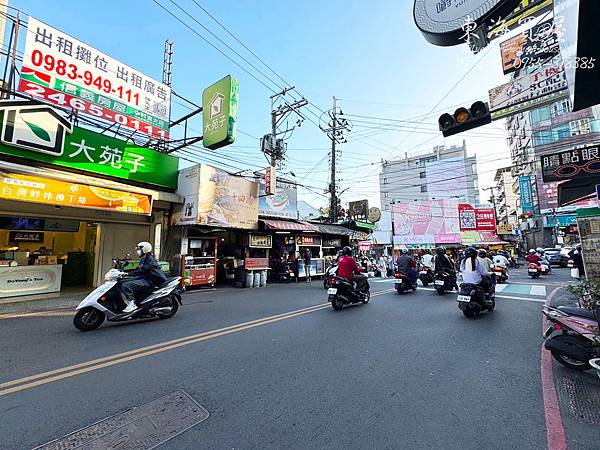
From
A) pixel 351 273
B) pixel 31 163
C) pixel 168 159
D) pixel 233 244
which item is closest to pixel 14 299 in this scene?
pixel 31 163

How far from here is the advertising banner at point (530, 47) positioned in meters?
6.03

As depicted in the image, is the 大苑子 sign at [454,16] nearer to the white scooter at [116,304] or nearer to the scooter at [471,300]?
the scooter at [471,300]

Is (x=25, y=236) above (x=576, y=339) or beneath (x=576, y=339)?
above

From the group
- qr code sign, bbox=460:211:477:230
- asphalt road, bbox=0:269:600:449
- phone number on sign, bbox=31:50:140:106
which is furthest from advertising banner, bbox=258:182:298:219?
qr code sign, bbox=460:211:477:230

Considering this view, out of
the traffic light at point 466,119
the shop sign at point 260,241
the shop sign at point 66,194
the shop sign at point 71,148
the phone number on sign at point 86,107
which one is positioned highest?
the phone number on sign at point 86,107

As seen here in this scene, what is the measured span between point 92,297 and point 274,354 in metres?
3.82

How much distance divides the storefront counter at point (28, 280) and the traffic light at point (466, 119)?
1171 cm

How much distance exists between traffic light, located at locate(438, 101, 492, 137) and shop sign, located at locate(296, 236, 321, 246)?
33.7 ft

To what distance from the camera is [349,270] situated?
301 inches

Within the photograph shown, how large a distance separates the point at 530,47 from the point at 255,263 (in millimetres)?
11232

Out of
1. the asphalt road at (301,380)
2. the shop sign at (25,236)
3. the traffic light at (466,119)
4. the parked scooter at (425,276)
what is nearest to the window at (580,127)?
the parked scooter at (425,276)

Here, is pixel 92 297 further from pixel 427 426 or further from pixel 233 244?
pixel 233 244

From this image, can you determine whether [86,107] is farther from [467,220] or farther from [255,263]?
[467,220]

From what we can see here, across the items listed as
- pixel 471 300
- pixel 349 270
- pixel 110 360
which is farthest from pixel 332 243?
pixel 110 360
